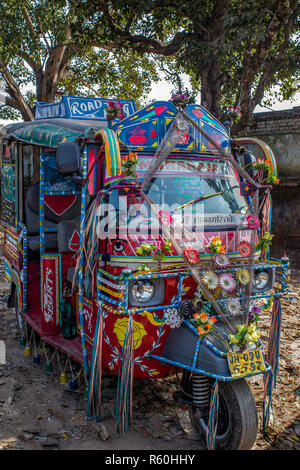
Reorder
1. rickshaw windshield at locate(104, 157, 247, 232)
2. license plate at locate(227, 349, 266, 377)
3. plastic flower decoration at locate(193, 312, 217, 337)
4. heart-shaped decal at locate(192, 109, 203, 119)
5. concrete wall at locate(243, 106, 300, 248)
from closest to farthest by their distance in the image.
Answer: license plate at locate(227, 349, 266, 377), plastic flower decoration at locate(193, 312, 217, 337), rickshaw windshield at locate(104, 157, 247, 232), heart-shaped decal at locate(192, 109, 203, 119), concrete wall at locate(243, 106, 300, 248)

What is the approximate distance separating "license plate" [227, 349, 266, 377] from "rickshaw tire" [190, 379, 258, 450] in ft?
0.54

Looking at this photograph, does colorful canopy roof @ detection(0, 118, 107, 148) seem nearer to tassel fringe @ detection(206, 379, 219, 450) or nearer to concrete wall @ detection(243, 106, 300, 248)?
tassel fringe @ detection(206, 379, 219, 450)

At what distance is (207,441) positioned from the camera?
3643 mm

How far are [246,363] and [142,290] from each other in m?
1.03

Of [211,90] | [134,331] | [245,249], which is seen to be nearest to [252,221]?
[245,249]

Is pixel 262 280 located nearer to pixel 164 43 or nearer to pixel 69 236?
pixel 69 236

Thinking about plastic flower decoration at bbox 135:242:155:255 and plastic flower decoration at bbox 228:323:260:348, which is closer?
plastic flower decoration at bbox 228:323:260:348

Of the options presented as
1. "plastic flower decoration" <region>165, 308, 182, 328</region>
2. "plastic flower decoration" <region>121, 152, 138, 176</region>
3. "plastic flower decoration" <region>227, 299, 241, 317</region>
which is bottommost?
"plastic flower decoration" <region>165, 308, 182, 328</region>

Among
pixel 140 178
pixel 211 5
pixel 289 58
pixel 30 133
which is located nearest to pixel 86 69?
pixel 211 5

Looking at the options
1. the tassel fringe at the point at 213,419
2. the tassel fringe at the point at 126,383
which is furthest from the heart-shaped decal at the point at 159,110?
the tassel fringe at the point at 213,419

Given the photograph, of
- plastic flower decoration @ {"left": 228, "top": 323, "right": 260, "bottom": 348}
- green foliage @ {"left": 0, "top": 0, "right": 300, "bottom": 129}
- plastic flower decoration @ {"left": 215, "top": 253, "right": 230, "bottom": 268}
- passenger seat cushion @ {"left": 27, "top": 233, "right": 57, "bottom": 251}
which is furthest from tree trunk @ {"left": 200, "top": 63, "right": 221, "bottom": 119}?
plastic flower decoration @ {"left": 228, "top": 323, "right": 260, "bottom": 348}

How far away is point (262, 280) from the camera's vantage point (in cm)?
423

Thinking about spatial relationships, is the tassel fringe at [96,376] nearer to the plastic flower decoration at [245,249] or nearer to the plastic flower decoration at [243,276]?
the plastic flower decoration at [243,276]

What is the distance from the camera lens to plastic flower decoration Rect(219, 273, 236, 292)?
378 cm
